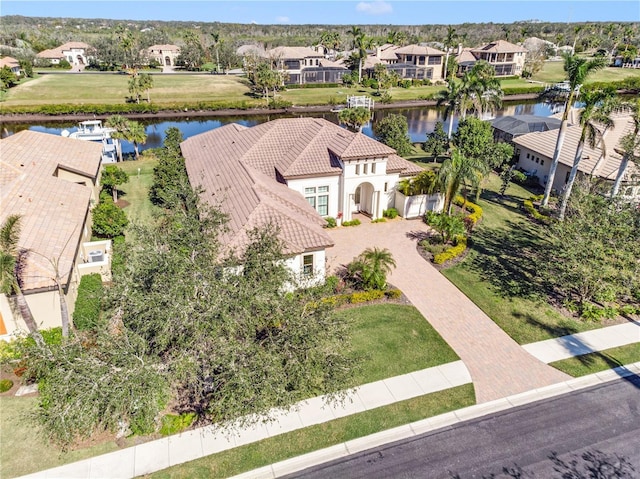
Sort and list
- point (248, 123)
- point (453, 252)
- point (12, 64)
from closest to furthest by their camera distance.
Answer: point (453, 252) < point (248, 123) < point (12, 64)

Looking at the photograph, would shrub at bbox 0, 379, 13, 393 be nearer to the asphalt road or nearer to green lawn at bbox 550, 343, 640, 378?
the asphalt road

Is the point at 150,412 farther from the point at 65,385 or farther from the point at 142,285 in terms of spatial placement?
the point at 142,285

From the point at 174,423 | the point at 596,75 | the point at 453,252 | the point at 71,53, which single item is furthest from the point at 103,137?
the point at 596,75

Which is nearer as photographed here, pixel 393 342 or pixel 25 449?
pixel 25 449

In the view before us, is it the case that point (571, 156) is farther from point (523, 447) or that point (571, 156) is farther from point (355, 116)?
point (523, 447)

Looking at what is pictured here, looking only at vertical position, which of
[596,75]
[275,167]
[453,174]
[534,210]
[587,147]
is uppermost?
[596,75]

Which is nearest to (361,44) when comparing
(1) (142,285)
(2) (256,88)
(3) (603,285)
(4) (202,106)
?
(2) (256,88)

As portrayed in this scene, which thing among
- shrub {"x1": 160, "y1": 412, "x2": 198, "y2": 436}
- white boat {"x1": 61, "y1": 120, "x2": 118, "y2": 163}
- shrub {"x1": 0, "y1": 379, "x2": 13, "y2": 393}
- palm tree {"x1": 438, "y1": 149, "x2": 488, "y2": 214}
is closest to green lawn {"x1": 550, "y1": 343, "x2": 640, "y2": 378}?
palm tree {"x1": 438, "y1": 149, "x2": 488, "y2": 214}

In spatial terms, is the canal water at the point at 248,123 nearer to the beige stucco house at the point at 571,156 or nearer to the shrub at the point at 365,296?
the beige stucco house at the point at 571,156
